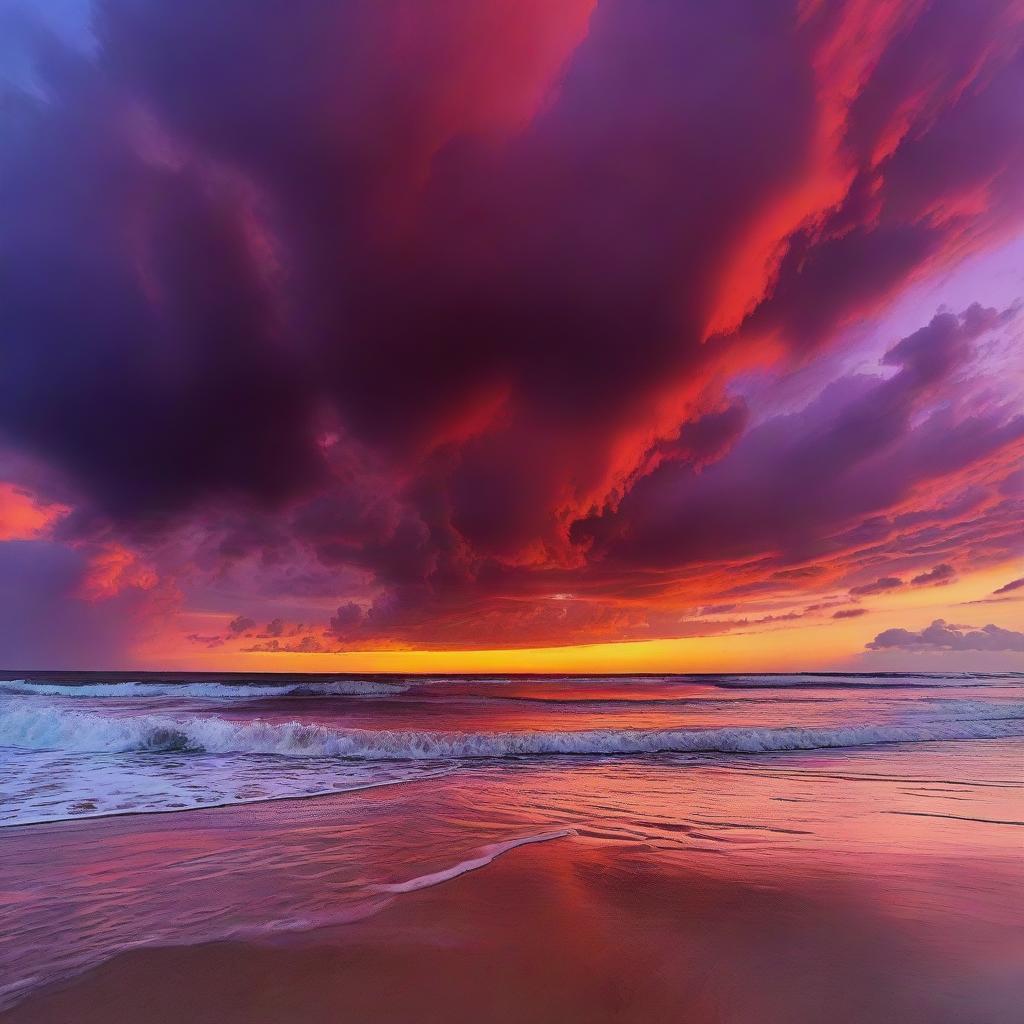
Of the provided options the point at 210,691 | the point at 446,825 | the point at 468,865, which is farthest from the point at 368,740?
the point at 210,691

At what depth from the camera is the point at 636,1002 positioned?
3.34 m

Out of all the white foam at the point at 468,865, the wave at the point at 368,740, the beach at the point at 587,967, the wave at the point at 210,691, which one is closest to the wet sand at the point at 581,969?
the beach at the point at 587,967

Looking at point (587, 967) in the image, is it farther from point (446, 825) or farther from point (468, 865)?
point (446, 825)

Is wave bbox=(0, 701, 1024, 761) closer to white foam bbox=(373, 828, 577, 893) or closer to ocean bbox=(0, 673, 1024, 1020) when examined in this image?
ocean bbox=(0, 673, 1024, 1020)

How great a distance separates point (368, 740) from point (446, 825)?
27.7ft

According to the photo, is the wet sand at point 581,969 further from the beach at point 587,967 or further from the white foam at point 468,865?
the white foam at point 468,865

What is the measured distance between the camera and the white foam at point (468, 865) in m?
5.29

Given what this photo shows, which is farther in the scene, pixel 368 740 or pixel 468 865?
pixel 368 740

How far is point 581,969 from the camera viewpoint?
148 inches

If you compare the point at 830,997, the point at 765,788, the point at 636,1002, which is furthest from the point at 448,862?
the point at 765,788

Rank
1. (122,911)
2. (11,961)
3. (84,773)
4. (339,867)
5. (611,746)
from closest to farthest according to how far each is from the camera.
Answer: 1. (11,961)
2. (122,911)
3. (339,867)
4. (84,773)
5. (611,746)

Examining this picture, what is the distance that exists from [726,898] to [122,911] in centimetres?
496

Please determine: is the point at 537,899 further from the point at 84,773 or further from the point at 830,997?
the point at 84,773

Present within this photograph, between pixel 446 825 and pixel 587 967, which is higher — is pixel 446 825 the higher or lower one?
the higher one
